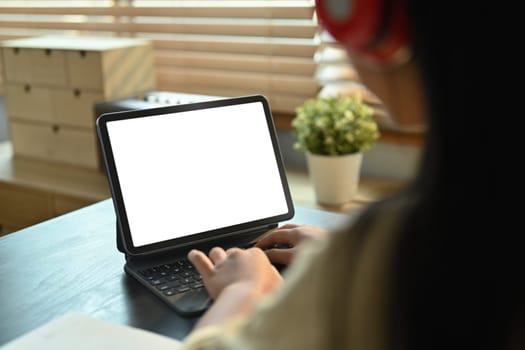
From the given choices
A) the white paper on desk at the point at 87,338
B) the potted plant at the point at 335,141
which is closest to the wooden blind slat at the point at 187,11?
the potted plant at the point at 335,141

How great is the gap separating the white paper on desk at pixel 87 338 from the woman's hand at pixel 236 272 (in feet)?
0.30

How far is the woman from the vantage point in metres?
0.44

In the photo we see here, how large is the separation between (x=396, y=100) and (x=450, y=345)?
0.17 m

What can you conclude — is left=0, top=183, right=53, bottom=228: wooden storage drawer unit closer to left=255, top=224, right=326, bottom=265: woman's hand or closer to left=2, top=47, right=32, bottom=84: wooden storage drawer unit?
left=2, top=47, right=32, bottom=84: wooden storage drawer unit

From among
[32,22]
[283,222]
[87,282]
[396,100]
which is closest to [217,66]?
[32,22]

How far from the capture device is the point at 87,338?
2.75 ft

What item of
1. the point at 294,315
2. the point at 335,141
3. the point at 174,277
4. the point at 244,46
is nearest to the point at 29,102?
the point at 244,46

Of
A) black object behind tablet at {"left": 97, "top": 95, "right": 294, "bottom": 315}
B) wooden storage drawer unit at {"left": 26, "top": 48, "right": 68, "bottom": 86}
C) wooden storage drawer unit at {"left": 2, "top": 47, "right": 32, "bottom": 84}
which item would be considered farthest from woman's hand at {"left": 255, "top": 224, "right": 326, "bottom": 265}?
wooden storage drawer unit at {"left": 2, "top": 47, "right": 32, "bottom": 84}

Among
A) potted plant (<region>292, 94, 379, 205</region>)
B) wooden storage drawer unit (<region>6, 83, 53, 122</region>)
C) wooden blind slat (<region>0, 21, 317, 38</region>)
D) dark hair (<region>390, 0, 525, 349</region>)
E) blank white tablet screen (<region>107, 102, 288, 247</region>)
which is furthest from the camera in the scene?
wooden storage drawer unit (<region>6, 83, 53, 122</region>)

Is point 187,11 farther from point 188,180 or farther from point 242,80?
point 188,180

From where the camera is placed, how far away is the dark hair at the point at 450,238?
0.43 metres

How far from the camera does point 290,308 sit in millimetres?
509

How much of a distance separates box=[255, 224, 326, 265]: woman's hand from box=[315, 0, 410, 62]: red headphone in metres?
0.53

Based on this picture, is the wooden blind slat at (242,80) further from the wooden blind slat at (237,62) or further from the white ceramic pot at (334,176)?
the white ceramic pot at (334,176)
